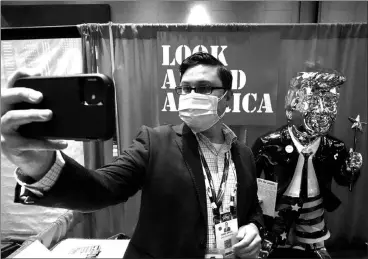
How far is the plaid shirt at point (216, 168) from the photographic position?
2.58ft

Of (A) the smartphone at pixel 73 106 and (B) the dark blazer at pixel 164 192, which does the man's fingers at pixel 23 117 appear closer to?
(A) the smartphone at pixel 73 106

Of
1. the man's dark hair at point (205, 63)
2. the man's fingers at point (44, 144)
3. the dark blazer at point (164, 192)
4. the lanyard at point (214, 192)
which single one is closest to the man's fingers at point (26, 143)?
the man's fingers at point (44, 144)

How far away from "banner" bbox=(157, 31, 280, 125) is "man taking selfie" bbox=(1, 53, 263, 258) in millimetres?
735

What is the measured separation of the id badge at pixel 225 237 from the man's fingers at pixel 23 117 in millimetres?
633

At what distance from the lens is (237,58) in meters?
1.63

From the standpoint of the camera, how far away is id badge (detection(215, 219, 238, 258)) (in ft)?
2.55

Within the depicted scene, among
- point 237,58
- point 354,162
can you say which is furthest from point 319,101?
point 237,58

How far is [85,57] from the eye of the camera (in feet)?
5.41

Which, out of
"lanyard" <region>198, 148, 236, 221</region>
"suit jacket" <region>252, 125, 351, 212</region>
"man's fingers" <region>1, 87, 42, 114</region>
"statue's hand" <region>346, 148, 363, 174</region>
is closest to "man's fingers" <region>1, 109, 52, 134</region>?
"man's fingers" <region>1, 87, 42, 114</region>

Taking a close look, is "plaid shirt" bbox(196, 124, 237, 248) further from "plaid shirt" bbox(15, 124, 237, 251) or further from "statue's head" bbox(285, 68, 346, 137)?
"statue's head" bbox(285, 68, 346, 137)

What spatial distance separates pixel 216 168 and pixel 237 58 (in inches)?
41.0

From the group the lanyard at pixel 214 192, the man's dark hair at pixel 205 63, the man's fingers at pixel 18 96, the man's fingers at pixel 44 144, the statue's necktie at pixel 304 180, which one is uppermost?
the man's dark hair at pixel 205 63

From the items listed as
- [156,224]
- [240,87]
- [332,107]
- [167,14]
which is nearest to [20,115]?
[156,224]

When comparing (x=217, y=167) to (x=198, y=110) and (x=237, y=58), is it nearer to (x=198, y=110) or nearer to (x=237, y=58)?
(x=198, y=110)
